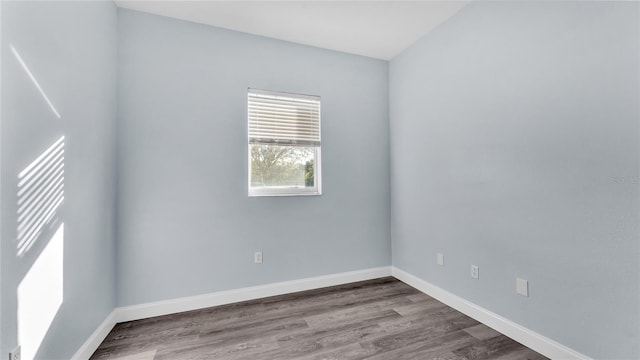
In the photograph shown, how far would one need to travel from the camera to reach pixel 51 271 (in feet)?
4.72

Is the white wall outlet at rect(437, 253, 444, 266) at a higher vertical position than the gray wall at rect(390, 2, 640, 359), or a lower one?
lower

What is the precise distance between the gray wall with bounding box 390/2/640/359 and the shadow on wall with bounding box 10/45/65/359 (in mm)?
2903

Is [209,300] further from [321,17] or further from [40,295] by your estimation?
[321,17]

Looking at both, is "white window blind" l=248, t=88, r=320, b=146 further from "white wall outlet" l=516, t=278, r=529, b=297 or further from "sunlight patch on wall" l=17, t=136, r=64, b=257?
"white wall outlet" l=516, t=278, r=529, b=297

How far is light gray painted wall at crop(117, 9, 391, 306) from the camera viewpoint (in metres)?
2.38

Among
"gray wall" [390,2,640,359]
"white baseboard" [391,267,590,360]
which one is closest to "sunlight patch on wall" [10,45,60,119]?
"gray wall" [390,2,640,359]

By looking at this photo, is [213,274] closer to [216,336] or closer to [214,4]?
[216,336]

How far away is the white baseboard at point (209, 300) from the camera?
6.52 feet

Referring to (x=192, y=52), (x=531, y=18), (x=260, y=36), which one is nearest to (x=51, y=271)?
(x=192, y=52)

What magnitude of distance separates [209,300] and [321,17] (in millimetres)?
2855

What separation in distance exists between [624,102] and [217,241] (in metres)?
3.04

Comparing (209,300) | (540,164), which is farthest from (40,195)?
(540,164)

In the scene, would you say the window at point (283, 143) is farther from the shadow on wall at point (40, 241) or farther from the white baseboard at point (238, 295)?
the shadow on wall at point (40, 241)

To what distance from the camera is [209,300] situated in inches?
101
